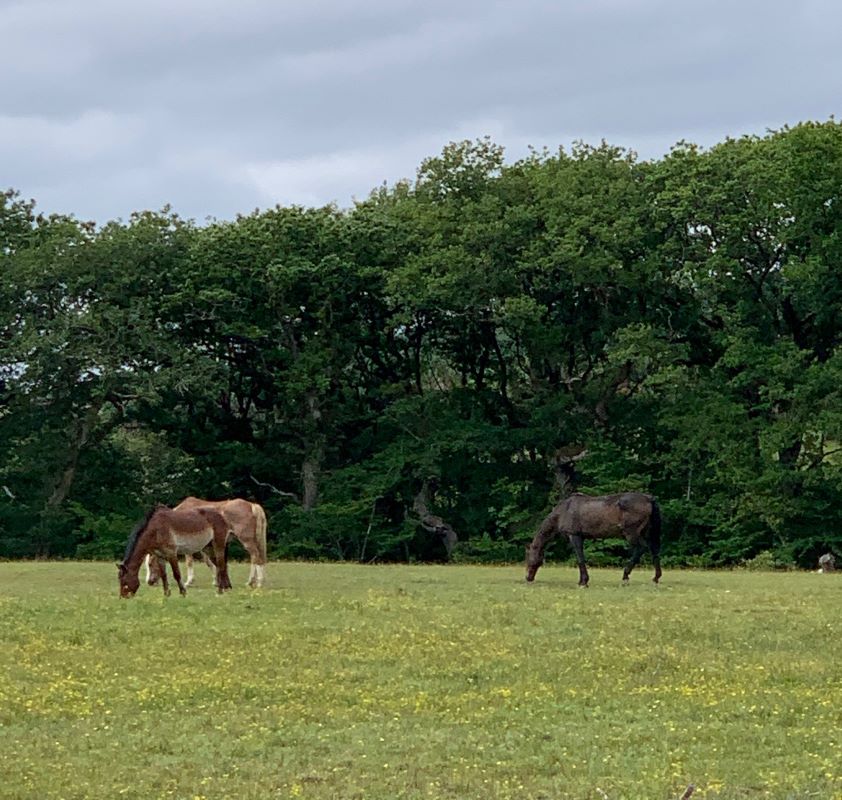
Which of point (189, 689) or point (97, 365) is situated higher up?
point (97, 365)

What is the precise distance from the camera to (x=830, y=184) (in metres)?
39.3

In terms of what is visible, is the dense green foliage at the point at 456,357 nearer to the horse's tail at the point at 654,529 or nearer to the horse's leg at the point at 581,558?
the horse's tail at the point at 654,529

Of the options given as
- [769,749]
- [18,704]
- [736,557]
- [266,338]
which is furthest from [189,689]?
[266,338]

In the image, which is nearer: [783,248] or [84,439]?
[783,248]

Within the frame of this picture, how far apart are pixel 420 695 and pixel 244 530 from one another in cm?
1119

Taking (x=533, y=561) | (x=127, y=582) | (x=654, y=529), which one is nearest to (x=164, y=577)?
(x=127, y=582)

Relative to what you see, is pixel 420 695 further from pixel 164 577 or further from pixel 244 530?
pixel 244 530

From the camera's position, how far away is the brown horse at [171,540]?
22.8 m

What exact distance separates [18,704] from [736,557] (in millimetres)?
31384

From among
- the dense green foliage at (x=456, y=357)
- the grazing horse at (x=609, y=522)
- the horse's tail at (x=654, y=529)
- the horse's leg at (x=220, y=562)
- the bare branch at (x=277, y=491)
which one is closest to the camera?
the horse's leg at (x=220, y=562)

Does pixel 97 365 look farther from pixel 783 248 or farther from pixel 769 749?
pixel 769 749

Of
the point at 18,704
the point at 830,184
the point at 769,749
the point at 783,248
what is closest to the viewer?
the point at 769,749

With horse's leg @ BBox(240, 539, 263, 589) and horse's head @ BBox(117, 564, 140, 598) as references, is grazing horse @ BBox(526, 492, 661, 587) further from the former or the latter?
horse's head @ BBox(117, 564, 140, 598)

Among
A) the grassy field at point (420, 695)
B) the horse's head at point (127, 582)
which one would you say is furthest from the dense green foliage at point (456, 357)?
the horse's head at point (127, 582)
